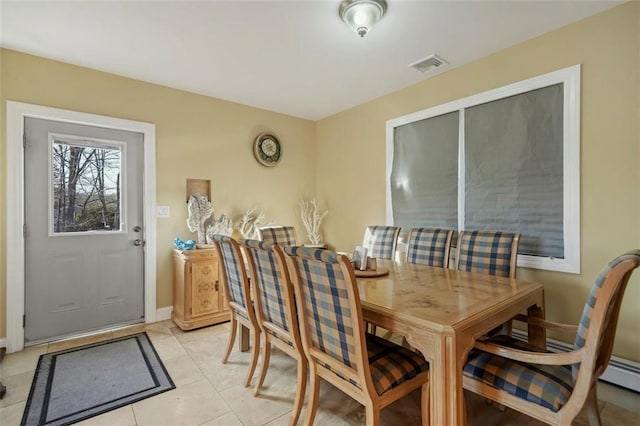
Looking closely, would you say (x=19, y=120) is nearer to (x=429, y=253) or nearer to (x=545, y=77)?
(x=429, y=253)

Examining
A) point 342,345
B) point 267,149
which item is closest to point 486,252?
point 342,345

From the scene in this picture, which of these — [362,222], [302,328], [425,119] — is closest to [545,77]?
[425,119]

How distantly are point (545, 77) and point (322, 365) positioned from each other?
8.72 ft

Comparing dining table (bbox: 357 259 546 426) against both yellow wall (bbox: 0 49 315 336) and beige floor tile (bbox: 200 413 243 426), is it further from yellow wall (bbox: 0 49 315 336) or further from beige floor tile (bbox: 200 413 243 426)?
yellow wall (bbox: 0 49 315 336)

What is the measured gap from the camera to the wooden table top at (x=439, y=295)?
4.33 ft

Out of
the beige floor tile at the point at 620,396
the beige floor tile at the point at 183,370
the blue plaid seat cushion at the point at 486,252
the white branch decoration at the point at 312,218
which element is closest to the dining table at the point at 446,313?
the blue plaid seat cushion at the point at 486,252

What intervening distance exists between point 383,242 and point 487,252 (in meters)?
0.94

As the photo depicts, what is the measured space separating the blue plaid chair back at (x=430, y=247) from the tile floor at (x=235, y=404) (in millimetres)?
1002

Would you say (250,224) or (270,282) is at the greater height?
(250,224)

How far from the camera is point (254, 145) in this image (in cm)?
396

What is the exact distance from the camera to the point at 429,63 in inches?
111

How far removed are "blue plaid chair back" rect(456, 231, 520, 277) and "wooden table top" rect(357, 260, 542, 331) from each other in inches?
9.9

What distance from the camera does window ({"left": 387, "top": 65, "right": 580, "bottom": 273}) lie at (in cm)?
231

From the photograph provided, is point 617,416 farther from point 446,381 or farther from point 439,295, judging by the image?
point 446,381
